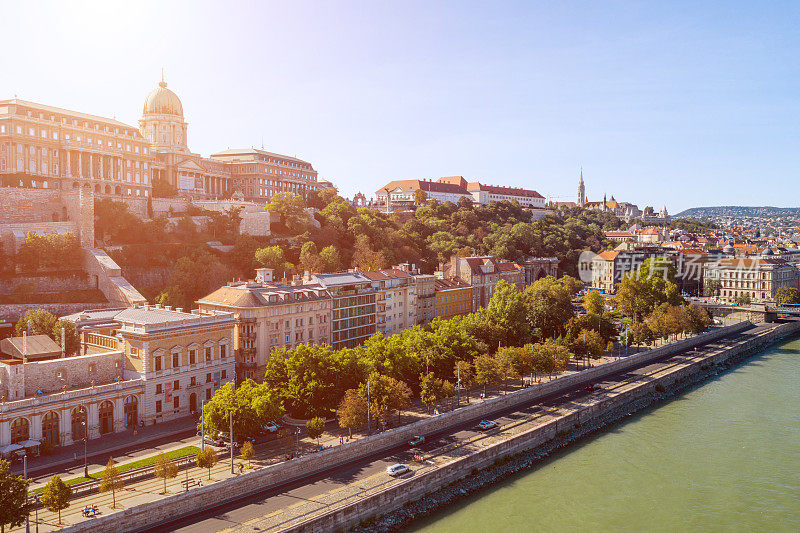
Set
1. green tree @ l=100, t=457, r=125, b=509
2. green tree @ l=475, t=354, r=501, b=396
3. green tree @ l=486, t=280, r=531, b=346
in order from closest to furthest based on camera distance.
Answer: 1. green tree @ l=100, t=457, r=125, b=509
2. green tree @ l=475, t=354, r=501, b=396
3. green tree @ l=486, t=280, r=531, b=346

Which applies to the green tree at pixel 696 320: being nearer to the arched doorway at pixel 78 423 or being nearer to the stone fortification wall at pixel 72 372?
the stone fortification wall at pixel 72 372

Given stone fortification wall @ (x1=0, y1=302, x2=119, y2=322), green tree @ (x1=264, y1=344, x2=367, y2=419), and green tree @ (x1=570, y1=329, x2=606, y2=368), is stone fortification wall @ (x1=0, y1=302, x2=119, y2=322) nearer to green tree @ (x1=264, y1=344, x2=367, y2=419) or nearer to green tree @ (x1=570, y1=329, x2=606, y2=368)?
green tree @ (x1=264, y1=344, x2=367, y2=419)

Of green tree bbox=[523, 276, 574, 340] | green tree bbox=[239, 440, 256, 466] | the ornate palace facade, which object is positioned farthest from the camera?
green tree bbox=[523, 276, 574, 340]

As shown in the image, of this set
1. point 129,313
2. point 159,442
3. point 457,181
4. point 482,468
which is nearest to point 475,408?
point 482,468

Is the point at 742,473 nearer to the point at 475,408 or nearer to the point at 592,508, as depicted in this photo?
the point at 592,508

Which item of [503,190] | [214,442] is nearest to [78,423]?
[214,442]

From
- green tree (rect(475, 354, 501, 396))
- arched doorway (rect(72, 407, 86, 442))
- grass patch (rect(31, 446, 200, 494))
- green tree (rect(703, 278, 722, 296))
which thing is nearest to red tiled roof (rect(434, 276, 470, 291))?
green tree (rect(475, 354, 501, 396))
